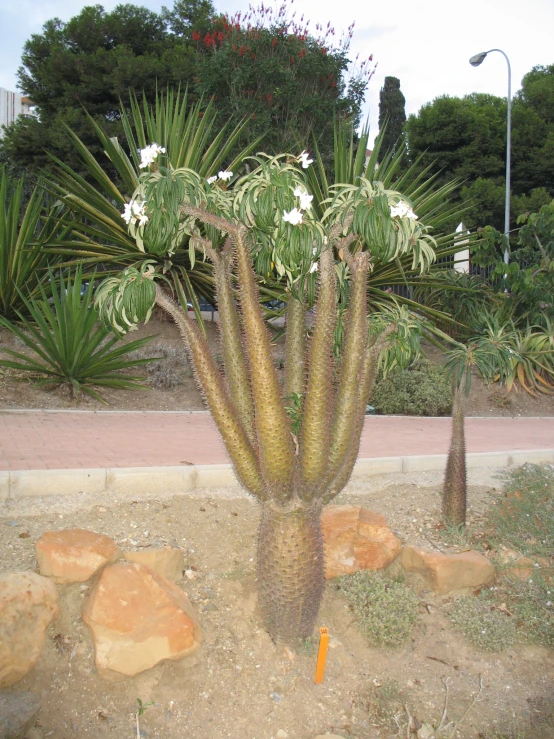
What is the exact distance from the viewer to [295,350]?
3.87m

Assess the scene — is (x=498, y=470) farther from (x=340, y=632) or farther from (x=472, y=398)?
(x=472, y=398)

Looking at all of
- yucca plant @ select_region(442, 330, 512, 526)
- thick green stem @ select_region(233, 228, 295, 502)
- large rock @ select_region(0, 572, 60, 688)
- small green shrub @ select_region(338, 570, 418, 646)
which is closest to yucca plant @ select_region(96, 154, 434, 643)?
thick green stem @ select_region(233, 228, 295, 502)

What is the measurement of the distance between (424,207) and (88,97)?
18392 millimetres

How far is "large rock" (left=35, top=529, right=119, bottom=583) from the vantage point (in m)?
3.29

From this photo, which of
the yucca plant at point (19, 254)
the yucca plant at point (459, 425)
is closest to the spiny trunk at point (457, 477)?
the yucca plant at point (459, 425)

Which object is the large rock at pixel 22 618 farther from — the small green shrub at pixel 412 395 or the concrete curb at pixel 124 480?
the small green shrub at pixel 412 395

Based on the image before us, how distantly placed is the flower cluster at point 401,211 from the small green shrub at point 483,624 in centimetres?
223

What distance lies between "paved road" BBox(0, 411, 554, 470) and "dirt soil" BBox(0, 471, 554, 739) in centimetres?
77

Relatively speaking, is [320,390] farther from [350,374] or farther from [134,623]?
[134,623]

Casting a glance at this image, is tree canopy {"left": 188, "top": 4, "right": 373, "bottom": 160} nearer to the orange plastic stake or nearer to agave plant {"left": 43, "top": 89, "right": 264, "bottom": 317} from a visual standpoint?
agave plant {"left": 43, "top": 89, "right": 264, "bottom": 317}

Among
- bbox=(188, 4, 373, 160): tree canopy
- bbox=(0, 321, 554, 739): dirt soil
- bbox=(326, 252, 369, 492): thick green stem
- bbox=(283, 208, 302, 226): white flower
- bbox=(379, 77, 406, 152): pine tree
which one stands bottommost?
bbox=(0, 321, 554, 739): dirt soil

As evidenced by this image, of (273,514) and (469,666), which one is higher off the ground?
(273,514)

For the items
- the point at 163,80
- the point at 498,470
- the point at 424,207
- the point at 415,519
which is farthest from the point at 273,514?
the point at 163,80

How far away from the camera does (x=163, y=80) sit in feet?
75.5
